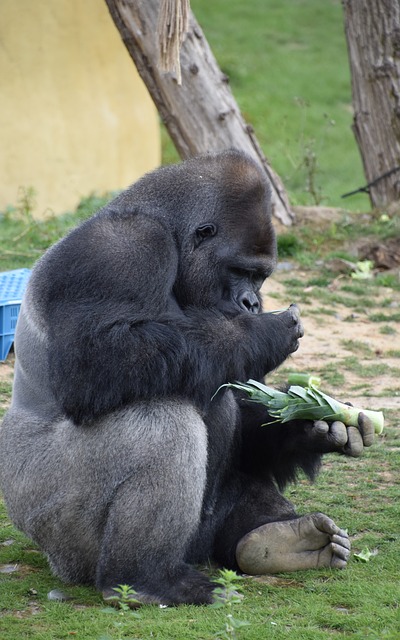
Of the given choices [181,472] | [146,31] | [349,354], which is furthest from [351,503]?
[146,31]

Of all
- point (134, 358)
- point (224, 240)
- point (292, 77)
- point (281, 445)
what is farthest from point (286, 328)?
point (292, 77)

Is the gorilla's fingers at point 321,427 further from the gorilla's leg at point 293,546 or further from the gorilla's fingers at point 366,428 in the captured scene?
the gorilla's leg at point 293,546

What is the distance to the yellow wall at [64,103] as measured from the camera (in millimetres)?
9914

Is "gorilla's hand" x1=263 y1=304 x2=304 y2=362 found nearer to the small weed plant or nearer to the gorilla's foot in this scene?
the gorilla's foot

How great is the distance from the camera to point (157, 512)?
3.58 metres

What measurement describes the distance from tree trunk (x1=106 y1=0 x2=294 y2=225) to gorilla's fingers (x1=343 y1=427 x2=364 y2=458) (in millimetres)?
4550

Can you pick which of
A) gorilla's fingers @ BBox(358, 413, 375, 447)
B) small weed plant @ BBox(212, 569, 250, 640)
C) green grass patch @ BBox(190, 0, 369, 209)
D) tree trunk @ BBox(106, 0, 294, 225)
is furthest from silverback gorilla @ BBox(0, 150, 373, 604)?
green grass patch @ BBox(190, 0, 369, 209)

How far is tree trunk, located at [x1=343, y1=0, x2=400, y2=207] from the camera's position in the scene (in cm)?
870

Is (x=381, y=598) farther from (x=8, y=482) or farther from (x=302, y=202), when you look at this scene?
(x=302, y=202)

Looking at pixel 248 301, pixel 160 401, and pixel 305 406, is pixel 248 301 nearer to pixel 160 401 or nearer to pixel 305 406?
pixel 305 406

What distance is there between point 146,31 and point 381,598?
17.3ft

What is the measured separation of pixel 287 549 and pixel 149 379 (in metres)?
0.87

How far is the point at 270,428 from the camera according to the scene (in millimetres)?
4250

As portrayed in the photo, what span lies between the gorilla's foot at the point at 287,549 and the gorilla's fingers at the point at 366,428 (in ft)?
1.14
